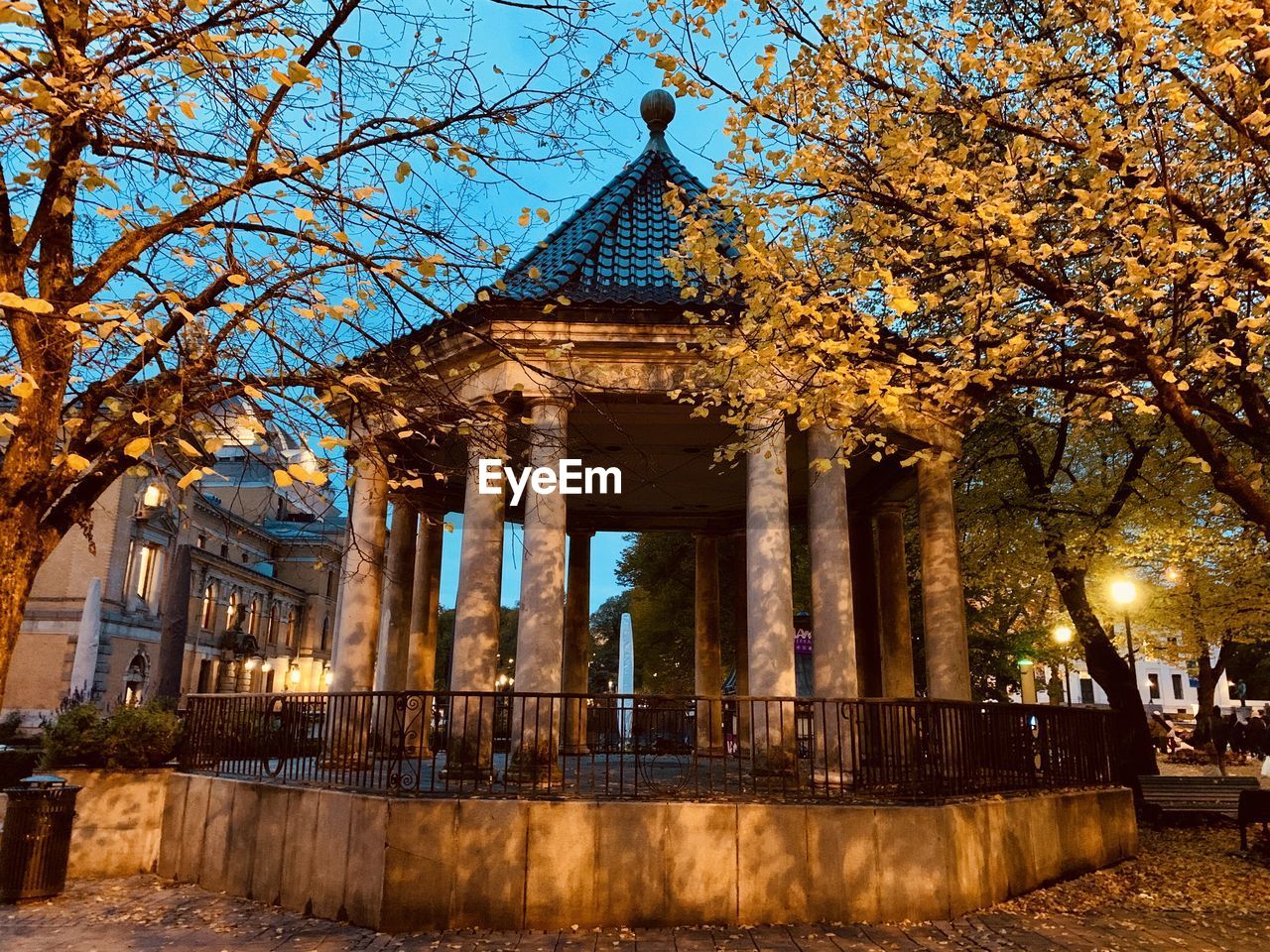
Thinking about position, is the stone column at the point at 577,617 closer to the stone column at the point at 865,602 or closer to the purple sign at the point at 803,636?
the purple sign at the point at 803,636

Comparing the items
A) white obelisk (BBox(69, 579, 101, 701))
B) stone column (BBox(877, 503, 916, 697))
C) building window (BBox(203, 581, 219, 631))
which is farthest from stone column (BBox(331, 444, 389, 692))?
building window (BBox(203, 581, 219, 631))

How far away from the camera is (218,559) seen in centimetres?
4362

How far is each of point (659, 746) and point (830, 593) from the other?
3233 millimetres

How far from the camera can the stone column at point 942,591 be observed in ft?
42.7

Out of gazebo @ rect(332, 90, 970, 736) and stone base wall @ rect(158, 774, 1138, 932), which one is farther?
gazebo @ rect(332, 90, 970, 736)

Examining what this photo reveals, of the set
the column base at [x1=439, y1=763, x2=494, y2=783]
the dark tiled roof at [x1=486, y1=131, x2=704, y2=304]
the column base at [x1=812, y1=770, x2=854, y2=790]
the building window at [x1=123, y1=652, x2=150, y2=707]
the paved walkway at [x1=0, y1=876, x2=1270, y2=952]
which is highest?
the dark tiled roof at [x1=486, y1=131, x2=704, y2=304]

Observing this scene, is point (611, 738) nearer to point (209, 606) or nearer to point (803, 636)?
point (803, 636)

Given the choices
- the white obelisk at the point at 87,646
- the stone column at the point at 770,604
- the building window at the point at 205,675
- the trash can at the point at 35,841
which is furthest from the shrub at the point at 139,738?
the building window at the point at 205,675

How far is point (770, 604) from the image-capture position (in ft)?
35.9

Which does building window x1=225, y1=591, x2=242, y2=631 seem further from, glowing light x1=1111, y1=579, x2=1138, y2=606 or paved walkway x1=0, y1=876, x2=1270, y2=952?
glowing light x1=1111, y1=579, x2=1138, y2=606

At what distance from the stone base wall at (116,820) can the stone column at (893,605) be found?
12.4m

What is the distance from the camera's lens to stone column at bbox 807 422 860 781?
11523 mm

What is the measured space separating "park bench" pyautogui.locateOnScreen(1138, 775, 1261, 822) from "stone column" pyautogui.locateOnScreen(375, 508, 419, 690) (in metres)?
13.9

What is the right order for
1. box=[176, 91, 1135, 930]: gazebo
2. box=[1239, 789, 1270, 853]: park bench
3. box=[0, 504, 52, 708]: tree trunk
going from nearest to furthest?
box=[0, 504, 52, 708]: tree trunk < box=[176, 91, 1135, 930]: gazebo < box=[1239, 789, 1270, 853]: park bench
